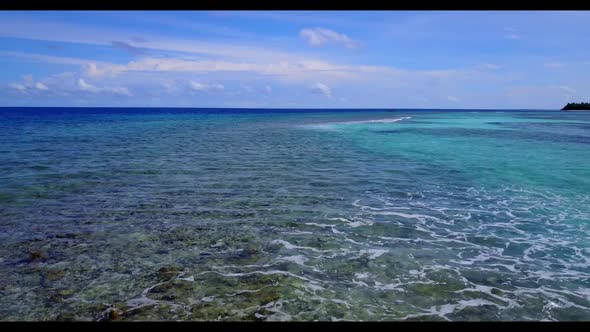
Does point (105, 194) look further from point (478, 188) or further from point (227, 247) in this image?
point (478, 188)

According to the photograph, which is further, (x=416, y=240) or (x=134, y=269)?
Result: (x=416, y=240)

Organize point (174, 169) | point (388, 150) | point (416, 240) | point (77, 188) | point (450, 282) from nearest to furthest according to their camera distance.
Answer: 1. point (450, 282)
2. point (416, 240)
3. point (77, 188)
4. point (174, 169)
5. point (388, 150)

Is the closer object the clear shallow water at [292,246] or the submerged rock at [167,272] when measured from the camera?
the clear shallow water at [292,246]

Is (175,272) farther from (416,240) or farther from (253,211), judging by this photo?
(416,240)

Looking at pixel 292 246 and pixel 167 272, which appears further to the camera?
pixel 292 246

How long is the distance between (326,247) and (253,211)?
372 cm

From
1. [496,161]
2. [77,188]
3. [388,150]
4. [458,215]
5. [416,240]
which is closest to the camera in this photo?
[416,240]

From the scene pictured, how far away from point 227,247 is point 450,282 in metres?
4.99

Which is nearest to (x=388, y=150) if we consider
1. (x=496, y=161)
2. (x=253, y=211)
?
(x=496, y=161)

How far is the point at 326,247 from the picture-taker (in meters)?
9.28

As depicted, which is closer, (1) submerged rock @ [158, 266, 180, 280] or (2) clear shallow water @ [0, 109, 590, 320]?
(2) clear shallow water @ [0, 109, 590, 320]

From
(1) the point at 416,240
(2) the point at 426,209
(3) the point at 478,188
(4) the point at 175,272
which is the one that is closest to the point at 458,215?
(2) the point at 426,209

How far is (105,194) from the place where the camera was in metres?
14.3

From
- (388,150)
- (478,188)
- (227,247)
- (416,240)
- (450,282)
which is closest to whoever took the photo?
(450,282)
